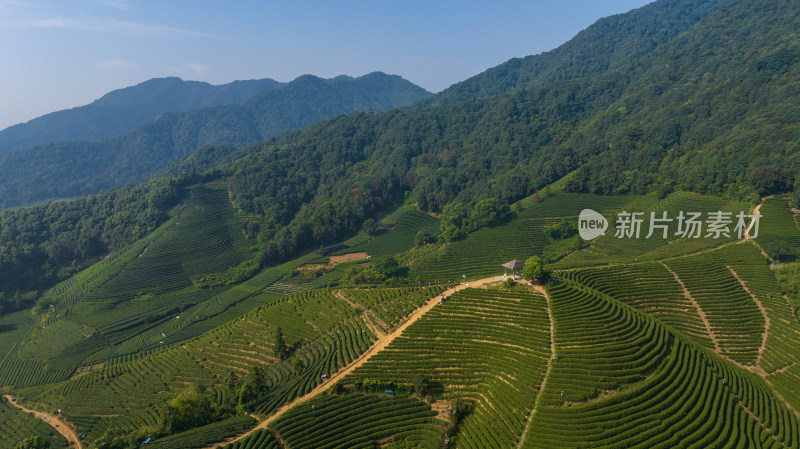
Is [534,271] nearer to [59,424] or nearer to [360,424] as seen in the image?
[360,424]

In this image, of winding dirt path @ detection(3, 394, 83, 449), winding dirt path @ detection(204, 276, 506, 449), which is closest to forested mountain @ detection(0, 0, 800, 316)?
winding dirt path @ detection(3, 394, 83, 449)

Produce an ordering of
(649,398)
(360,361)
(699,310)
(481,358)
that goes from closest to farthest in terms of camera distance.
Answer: (649,398), (481,358), (360,361), (699,310)

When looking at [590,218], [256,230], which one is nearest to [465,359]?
[590,218]

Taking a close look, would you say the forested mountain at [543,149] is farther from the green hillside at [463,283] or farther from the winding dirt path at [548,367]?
the winding dirt path at [548,367]

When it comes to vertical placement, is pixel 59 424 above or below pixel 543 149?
below

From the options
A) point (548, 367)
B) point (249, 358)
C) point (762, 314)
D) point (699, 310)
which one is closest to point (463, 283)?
point (548, 367)

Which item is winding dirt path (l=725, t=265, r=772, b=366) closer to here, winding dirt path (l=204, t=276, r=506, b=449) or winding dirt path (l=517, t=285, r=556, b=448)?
winding dirt path (l=517, t=285, r=556, b=448)
